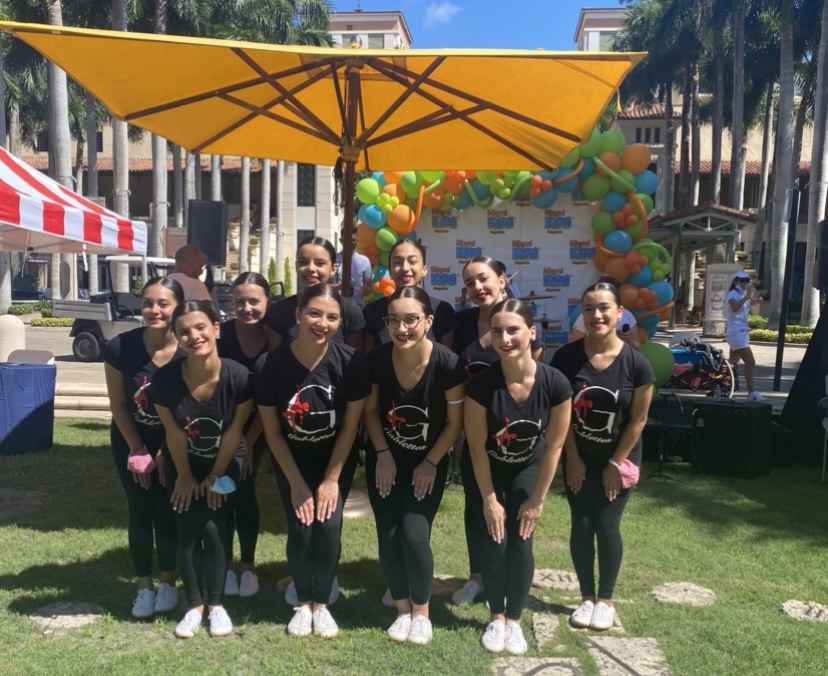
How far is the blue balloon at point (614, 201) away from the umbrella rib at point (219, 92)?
6.30 metres

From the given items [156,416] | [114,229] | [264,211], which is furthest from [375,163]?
[264,211]

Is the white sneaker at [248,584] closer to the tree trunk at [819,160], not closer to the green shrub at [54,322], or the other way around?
the tree trunk at [819,160]

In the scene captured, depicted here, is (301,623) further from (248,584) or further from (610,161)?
(610,161)

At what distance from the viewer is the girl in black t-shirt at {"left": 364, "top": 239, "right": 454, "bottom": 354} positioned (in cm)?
403

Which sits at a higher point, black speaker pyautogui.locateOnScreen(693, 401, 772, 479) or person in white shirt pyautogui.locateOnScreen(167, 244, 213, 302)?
person in white shirt pyautogui.locateOnScreen(167, 244, 213, 302)

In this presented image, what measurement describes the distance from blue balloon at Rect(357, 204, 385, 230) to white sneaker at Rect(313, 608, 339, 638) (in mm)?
7772

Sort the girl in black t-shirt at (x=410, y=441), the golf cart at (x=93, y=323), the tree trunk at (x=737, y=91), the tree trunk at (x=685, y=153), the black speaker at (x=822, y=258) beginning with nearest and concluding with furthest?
the girl in black t-shirt at (x=410, y=441), the black speaker at (x=822, y=258), the golf cart at (x=93, y=323), the tree trunk at (x=737, y=91), the tree trunk at (x=685, y=153)

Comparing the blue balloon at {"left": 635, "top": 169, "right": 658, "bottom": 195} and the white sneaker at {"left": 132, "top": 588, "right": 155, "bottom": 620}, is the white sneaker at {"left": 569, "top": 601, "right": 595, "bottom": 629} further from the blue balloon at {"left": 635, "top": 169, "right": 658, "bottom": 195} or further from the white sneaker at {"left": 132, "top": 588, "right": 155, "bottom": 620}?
the blue balloon at {"left": 635, "top": 169, "right": 658, "bottom": 195}

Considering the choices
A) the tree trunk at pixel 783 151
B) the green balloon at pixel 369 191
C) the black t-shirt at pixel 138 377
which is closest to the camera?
the black t-shirt at pixel 138 377

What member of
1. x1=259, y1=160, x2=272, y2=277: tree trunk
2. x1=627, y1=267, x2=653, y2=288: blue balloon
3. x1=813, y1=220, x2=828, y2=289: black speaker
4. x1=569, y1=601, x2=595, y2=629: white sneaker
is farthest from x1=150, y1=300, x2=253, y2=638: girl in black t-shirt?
x1=259, y1=160, x2=272, y2=277: tree trunk

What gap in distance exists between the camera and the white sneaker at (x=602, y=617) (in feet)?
11.7

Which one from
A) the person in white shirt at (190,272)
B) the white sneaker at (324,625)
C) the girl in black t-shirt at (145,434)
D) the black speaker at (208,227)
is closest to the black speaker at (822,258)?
the person in white shirt at (190,272)

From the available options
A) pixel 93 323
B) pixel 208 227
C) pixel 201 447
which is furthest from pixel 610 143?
pixel 93 323

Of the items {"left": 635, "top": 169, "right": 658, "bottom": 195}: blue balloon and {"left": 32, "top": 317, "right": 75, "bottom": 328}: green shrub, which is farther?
{"left": 32, "top": 317, "right": 75, "bottom": 328}: green shrub
